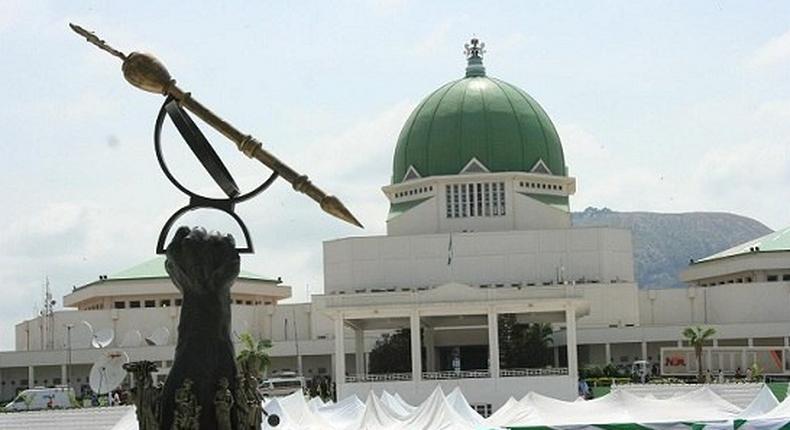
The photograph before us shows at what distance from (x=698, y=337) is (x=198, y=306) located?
2138 inches

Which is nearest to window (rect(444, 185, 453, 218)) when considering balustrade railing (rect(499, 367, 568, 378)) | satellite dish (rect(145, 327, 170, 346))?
satellite dish (rect(145, 327, 170, 346))

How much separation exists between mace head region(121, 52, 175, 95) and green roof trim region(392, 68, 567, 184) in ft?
183

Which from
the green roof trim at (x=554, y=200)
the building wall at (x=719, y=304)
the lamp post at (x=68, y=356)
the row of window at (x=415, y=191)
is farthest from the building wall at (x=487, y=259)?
the lamp post at (x=68, y=356)

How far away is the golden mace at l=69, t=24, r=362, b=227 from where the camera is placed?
22250 millimetres

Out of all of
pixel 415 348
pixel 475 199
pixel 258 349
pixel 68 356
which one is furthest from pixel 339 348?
pixel 68 356

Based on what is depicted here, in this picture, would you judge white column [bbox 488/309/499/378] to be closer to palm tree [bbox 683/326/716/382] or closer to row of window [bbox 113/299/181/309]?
palm tree [bbox 683/326/716/382]

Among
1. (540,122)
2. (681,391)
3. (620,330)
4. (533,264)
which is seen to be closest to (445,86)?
(540,122)

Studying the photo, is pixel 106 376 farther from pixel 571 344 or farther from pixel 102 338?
pixel 102 338

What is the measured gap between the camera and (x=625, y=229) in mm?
79875

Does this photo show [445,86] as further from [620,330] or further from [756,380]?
[756,380]

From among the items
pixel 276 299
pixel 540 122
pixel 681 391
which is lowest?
pixel 681 391

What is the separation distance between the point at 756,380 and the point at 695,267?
2772cm

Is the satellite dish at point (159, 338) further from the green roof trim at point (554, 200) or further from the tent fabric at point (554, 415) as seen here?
the tent fabric at point (554, 415)

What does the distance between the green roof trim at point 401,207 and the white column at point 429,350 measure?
25.0ft
